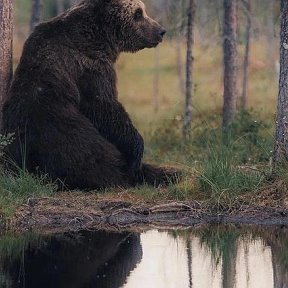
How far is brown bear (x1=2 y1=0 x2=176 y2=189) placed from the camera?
12281 millimetres

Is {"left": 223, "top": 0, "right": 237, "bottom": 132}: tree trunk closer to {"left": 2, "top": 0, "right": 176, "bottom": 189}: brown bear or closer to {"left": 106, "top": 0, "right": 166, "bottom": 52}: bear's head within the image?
{"left": 106, "top": 0, "right": 166, "bottom": 52}: bear's head

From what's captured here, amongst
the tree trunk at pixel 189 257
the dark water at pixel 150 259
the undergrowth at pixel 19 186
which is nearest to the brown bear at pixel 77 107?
the undergrowth at pixel 19 186

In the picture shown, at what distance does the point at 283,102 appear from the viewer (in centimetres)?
1211

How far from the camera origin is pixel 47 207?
461 inches

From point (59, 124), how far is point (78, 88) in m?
0.67

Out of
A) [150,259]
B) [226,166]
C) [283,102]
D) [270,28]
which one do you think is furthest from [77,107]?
[270,28]

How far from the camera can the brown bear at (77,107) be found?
12281 mm

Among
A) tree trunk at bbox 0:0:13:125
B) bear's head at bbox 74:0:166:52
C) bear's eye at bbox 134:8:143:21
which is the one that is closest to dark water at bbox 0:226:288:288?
tree trunk at bbox 0:0:13:125

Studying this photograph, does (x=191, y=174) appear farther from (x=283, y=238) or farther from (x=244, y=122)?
(x=244, y=122)

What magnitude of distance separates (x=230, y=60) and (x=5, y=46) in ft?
17.3

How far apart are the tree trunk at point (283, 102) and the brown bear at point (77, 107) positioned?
157 cm

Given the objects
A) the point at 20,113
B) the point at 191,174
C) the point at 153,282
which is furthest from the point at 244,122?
the point at 153,282

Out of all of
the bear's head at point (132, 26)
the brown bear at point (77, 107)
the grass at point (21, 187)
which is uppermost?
the bear's head at point (132, 26)

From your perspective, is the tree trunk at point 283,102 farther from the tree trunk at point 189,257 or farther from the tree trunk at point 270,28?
the tree trunk at point 270,28
